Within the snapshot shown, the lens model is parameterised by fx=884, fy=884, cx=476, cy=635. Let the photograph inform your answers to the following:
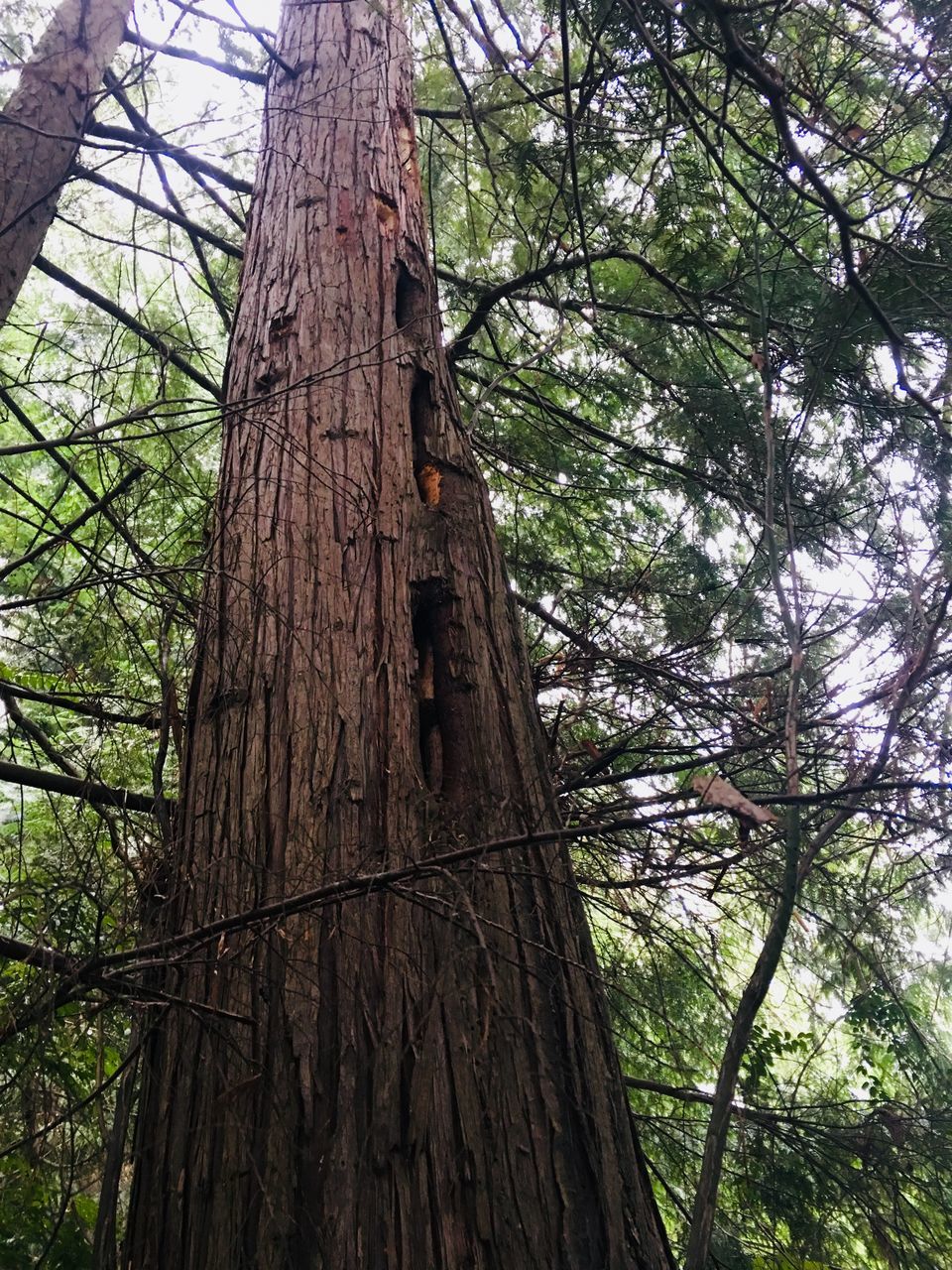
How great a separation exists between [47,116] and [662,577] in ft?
10.3

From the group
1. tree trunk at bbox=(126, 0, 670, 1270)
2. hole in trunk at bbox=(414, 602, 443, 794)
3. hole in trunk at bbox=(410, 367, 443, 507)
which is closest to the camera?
tree trunk at bbox=(126, 0, 670, 1270)

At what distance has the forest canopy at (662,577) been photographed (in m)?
→ 1.67

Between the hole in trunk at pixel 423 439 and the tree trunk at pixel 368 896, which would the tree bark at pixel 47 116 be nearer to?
the tree trunk at pixel 368 896

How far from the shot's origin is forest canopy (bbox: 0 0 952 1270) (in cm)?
167

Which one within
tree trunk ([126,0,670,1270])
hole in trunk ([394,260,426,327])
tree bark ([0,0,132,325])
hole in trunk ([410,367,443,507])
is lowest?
tree trunk ([126,0,670,1270])

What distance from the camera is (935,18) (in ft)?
8.39

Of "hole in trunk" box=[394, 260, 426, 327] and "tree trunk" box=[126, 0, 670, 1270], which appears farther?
"hole in trunk" box=[394, 260, 426, 327]

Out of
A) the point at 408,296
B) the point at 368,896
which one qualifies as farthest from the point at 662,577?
the point at 368,896

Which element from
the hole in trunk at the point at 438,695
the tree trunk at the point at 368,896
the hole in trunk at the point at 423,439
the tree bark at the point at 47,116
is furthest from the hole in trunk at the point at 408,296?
the hole in trunk at the point at 438,695

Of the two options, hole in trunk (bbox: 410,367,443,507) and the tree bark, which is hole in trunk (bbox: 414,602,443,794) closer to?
hole in trunk (bbox: 410,367,443,507)

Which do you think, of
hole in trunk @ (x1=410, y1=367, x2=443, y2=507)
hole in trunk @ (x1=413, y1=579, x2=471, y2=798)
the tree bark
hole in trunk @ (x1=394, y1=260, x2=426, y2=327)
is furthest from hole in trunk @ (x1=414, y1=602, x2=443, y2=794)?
the tree bark

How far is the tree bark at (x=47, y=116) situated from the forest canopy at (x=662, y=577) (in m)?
0.12

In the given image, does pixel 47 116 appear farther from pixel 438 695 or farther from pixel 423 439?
pixel 438 695

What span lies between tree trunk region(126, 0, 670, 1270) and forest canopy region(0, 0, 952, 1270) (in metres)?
0.17
